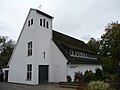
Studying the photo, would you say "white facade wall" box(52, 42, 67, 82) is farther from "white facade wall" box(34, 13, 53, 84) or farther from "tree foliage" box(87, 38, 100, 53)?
"tree foliage" box(87, 38, 100, 53)

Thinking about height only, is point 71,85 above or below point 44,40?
below

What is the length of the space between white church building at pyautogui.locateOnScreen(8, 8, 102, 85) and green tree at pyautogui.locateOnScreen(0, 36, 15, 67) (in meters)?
19.8

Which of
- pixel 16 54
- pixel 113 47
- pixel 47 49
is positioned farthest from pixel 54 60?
pixel 113 47

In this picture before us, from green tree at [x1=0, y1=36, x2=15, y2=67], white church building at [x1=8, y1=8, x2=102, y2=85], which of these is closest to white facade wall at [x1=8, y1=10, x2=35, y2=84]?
white church building at [x1=8, y1=8, x2=102, y2=85]

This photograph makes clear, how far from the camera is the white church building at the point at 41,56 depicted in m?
27.4

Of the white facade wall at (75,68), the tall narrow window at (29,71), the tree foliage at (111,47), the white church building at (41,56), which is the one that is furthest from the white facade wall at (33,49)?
the tree foliage at (111,47)

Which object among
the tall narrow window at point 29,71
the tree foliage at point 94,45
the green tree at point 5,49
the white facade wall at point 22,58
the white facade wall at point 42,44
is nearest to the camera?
the white facade wall at point 42,44

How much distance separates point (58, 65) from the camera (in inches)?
1128

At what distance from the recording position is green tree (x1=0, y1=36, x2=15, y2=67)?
5016 centimetres

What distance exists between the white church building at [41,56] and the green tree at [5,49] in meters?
19.8

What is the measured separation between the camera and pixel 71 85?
22.2m

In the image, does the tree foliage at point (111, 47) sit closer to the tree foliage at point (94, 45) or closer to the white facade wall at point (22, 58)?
the tree foliage at point (94, 45)

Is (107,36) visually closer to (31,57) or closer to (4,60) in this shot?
(31,57)

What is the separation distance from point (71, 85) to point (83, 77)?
14.6 ft
